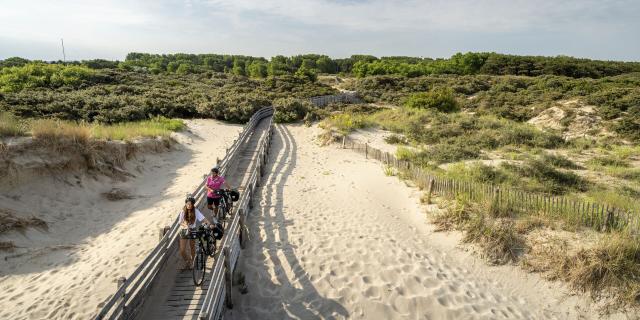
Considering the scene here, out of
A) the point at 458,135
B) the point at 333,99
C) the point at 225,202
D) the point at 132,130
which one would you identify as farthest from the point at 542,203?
the point at 333,99

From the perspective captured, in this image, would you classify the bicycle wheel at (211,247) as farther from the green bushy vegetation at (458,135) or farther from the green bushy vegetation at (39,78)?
the green bushy vegetation at (39,78)

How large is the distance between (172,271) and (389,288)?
190 inches

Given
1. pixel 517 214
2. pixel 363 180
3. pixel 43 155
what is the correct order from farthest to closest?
pixel 363 180
pixel 43 155
pixel 517 214

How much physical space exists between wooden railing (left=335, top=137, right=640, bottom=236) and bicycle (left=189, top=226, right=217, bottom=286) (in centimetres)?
789

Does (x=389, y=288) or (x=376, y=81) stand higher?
(x=376, y=81)

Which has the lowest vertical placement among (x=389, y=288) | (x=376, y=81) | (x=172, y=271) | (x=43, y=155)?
(x=389, y=288)

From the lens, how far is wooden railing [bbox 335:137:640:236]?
912cm

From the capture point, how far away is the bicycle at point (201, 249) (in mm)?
7414

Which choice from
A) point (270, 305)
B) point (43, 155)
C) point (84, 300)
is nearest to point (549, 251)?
point (270, 305)

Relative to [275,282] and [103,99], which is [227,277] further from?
[103,99]

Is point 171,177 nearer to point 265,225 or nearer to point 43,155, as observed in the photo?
point 43,155

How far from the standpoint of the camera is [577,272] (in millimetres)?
8094

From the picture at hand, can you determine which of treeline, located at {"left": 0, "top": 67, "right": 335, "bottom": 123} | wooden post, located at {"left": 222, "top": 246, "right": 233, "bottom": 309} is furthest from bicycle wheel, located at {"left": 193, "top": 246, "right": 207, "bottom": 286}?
treeline, located at {"left": 0, "top": 67, "right": 335, "bottom": 123}

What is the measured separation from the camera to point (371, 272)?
8.77 meters
